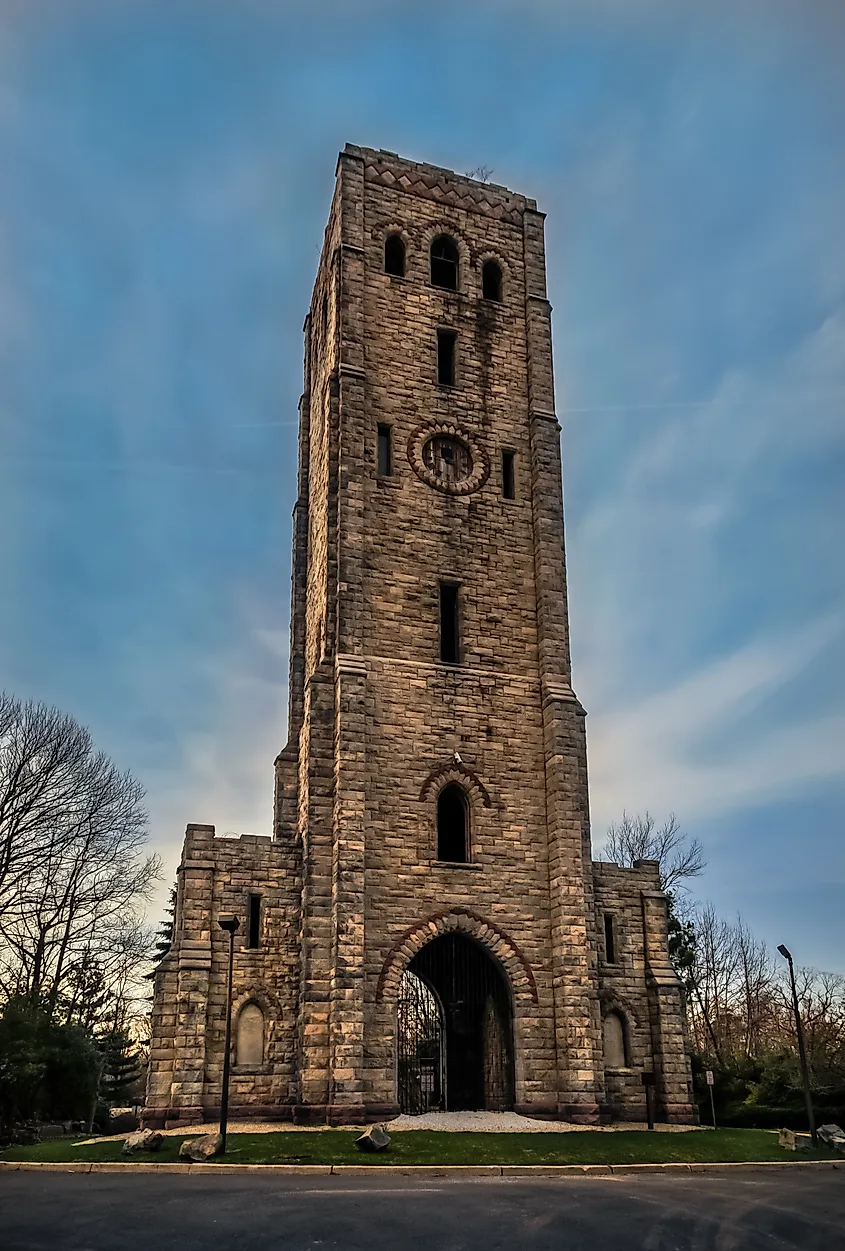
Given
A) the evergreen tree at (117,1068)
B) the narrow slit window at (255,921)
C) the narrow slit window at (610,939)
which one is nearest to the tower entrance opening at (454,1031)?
the narrow slit window at (610,939)

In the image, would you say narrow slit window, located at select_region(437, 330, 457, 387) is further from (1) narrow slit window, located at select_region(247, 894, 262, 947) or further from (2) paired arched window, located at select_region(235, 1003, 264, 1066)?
(2) paired arched window, located at select_region(235, 1003, 264, 1066)

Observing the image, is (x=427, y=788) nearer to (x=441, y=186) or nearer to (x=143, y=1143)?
(x=143, y=1143)

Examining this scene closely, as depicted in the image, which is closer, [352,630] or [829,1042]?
[352,630]

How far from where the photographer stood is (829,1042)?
31938mm

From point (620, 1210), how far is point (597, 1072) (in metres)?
12.2

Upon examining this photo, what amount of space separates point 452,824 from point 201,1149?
10.8 m

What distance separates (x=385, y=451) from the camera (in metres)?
27.9

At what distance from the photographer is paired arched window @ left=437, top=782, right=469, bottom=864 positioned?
2530 cm

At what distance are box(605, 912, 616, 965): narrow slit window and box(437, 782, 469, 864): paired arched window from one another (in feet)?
13.1

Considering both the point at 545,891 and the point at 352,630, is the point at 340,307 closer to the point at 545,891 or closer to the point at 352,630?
the point at 352,630

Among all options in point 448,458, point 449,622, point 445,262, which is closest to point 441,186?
point 445,262

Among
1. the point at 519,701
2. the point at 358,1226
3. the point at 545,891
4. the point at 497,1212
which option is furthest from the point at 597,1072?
the point at 358,1226

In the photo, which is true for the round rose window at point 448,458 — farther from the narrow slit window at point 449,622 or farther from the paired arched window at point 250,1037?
the paired arched window at point 250,1037

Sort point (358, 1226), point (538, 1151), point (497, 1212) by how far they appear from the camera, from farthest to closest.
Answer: point (538, 1151)
point (497, 1212)
point (358, 1226)
